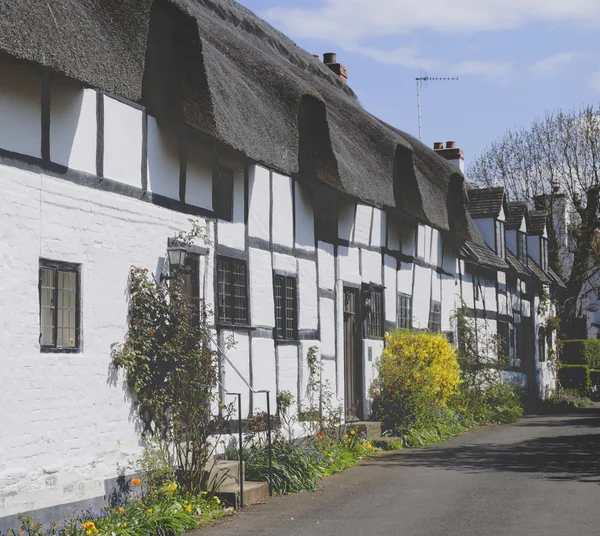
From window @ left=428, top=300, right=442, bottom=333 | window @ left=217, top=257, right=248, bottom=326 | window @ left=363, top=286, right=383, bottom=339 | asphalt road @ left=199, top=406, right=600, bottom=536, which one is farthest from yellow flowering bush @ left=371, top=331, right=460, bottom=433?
window @ left=217, top=257, right=248, bottom=326

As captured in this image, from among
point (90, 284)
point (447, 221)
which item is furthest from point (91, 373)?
point (447, 221)

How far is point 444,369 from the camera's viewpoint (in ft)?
61.2

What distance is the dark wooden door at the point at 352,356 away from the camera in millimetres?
17281

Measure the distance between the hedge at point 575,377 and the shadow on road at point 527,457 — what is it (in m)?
15.4

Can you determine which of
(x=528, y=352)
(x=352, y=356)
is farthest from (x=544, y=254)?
(x=352, y=356)

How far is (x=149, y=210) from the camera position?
1080 centimetres

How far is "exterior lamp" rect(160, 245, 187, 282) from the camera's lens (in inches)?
430

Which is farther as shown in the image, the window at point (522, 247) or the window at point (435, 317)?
the window at point (522, 247)

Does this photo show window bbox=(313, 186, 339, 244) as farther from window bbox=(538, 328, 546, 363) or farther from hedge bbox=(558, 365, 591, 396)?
hedge bbox=(558, 365, 591, 396)

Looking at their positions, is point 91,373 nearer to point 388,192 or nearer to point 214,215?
point 214,215

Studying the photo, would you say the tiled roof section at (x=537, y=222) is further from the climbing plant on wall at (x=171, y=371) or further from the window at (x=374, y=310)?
the climbing plant on wall at (x=171, y=371)

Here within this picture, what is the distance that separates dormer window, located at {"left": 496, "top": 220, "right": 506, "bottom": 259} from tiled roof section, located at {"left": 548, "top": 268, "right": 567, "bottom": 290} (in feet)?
16.6

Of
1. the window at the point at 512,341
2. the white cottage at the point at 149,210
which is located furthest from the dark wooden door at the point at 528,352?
the white cottage at the point at 149,210

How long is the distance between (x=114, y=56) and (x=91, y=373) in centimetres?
298
